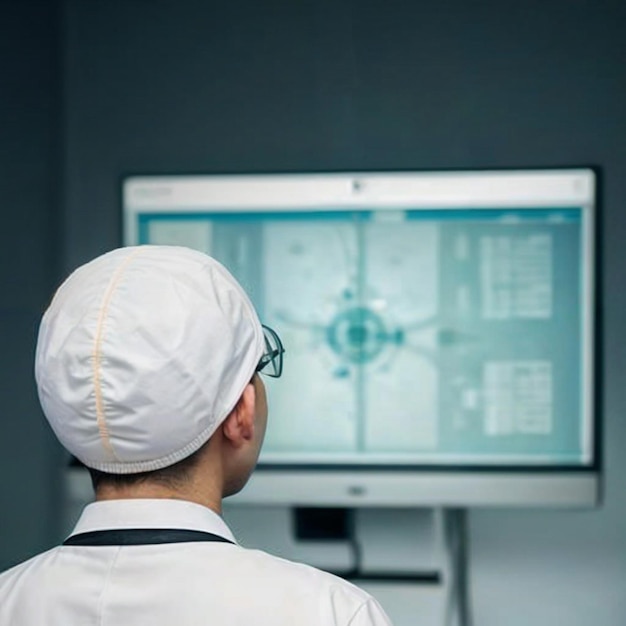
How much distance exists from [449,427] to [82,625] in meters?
0.83

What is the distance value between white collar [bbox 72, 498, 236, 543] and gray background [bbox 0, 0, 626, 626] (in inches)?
30.8

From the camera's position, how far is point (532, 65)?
1530mm

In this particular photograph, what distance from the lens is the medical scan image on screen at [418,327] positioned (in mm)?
1438

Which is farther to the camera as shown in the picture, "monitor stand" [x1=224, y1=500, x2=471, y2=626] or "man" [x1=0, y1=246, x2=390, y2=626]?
"monitor stand" [x1=224, y1=500, x2=471, y2=626]

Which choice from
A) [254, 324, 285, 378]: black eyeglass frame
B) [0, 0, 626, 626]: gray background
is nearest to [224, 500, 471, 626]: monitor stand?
[0, 0, 626, 626]: gray background

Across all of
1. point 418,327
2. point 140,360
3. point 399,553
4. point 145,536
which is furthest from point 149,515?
point 399,553

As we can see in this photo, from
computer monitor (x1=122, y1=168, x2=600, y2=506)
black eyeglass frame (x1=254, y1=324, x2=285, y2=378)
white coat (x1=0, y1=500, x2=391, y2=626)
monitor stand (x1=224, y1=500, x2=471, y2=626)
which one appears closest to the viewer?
white coat (x1=0, y1=500, x2=391, y2=626)

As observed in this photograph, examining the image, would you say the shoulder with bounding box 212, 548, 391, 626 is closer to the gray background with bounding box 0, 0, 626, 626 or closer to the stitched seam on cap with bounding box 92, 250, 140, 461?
the stitched seam on cap with bounding box 92, 250, 140, 461

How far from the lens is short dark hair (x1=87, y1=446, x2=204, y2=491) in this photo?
0.75m

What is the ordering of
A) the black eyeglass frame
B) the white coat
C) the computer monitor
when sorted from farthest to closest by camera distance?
1. the computer monitor
2. the black eyeglass frame
3. the white coat

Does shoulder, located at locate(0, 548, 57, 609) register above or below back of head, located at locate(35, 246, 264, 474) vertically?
below

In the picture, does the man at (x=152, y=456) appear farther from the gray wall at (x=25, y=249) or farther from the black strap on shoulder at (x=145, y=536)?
the gray wall at (x=25, y=249)

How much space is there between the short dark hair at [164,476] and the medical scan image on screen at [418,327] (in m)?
0.71

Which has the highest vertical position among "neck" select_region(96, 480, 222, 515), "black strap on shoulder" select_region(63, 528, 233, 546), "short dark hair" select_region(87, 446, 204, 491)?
"short dark hair" select_region(87, 446, 204, 491)
